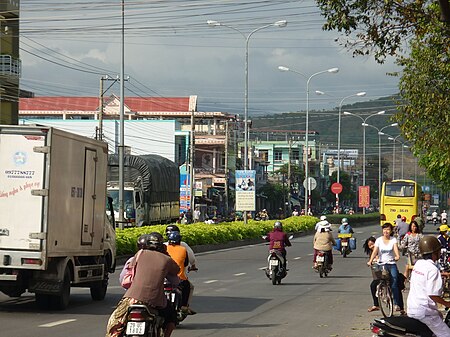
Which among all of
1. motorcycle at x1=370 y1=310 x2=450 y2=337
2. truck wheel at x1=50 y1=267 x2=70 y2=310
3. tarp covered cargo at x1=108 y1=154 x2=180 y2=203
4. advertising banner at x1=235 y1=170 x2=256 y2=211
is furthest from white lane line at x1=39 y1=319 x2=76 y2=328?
advertising banner at x1=235 y1=170 x2=256 y2=211

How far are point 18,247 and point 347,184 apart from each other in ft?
409

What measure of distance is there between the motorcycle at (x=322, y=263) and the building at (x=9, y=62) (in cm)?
3141

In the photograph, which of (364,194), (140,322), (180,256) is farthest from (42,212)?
(364,194)

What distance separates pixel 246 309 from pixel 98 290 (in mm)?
3279

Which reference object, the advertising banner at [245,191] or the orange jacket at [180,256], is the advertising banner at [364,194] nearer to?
the advertising banner at [245,191]

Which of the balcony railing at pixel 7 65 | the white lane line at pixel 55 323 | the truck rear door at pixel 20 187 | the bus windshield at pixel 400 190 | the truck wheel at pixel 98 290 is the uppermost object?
the balcony railing at pixel 7 65

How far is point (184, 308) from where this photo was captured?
1491 centimetres

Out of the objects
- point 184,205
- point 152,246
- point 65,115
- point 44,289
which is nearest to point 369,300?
point 44,289

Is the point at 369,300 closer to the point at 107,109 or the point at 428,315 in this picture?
the point at 428,315

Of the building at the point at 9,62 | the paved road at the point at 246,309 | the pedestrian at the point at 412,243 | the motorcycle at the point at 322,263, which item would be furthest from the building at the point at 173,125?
the pedestrian at the point at 412,243

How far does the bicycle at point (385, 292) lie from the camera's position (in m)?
17.8

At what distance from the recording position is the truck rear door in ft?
55.7

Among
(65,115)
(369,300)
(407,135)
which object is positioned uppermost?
(65,115)

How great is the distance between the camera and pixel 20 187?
1716cm
